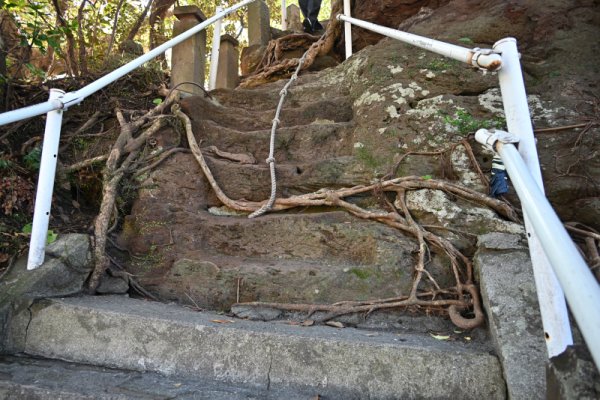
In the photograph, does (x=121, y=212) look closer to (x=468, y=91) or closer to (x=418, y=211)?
(x=418, y=211)

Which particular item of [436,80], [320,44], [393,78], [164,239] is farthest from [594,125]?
[320,44]

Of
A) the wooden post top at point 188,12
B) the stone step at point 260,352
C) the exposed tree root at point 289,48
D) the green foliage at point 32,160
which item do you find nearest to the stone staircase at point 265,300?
the stone step at point 260,352

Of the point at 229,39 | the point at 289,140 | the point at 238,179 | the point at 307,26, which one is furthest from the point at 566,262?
the point at 307,26

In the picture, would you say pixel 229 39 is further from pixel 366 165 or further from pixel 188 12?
pixel 366 165

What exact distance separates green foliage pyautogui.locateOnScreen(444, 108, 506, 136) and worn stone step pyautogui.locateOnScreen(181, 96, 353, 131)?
3.23ft

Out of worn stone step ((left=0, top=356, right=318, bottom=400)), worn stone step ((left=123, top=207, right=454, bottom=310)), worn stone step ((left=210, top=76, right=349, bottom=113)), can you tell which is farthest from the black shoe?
worn stone step ((left=0, top=356, right=318, bottom=400))

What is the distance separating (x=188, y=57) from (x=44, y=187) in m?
2.45

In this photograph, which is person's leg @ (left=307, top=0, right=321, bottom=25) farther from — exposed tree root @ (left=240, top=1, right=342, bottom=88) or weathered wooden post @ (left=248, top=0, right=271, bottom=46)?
exposed tree root @ (left=240, top=1, right=342, bottom=88)

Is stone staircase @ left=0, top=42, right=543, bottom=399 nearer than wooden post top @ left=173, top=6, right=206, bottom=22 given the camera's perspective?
Yes

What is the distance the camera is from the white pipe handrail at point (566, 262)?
0.71 meters

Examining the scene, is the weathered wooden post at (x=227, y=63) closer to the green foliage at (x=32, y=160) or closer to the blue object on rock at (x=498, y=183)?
the green foliage at (x=32, y=160)

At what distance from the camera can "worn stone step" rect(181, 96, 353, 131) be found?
11.5ft

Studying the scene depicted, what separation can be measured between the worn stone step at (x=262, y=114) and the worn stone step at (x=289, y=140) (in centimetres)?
14

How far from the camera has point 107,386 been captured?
4.72 feet
